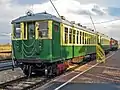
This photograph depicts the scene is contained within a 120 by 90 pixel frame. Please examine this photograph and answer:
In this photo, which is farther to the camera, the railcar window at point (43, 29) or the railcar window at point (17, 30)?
the railcar window at point (17, 30)

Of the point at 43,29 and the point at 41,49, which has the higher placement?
the point at 43,29

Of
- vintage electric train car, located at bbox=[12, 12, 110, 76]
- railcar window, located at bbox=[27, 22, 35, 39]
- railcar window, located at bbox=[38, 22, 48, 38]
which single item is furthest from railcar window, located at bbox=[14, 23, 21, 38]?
railcar window, located at bbox=[38, 22, 48, 38]

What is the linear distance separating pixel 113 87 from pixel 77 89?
5.64 ft

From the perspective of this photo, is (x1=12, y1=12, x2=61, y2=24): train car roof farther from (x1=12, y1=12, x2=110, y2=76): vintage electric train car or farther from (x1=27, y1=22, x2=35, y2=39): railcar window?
(x1=27, y1=22, x2=35, y2=39): railcar window

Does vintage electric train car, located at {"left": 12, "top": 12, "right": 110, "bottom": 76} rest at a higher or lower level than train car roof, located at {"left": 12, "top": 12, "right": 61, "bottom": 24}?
lower

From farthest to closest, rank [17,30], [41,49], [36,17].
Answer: [17,30] → [36,17] → [41,49]

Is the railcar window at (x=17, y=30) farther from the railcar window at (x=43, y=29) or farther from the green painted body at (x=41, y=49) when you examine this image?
the railcar window at (x=43, y=29)

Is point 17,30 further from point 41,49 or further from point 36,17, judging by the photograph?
point 41,49

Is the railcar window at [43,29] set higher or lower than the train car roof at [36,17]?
lower

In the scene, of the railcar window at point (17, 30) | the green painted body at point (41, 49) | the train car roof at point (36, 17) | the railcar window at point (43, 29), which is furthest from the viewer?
the railcar window at point (17, 30)

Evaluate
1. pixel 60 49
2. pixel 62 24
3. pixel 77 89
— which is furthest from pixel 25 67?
pixel 77 89

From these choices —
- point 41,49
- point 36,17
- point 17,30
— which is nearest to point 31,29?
point 36,17

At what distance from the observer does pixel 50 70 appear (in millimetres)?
15133

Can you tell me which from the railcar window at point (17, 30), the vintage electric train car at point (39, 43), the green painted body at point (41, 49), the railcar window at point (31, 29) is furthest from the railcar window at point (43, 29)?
the railcar window at point (17, 30)
